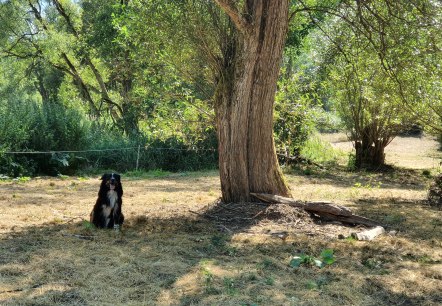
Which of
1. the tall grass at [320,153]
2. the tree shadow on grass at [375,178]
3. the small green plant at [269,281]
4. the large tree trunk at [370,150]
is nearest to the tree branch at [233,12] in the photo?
the small green plant at [269,281]

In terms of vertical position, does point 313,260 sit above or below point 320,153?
below

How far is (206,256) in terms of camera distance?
20.8 feet

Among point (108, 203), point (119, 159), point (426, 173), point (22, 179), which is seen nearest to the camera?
point (108, 203)

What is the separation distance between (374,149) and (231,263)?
15.5m

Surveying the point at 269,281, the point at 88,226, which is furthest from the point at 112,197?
the point at 269,281

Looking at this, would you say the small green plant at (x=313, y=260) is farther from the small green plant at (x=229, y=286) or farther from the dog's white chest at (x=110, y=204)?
the dog's white chest at (x=110, y=204)

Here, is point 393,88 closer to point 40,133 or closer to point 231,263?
point 231,263

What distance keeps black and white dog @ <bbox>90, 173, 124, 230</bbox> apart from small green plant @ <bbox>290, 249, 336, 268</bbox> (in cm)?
293

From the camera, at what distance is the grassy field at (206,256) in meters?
4.95

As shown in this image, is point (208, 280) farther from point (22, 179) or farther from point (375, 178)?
point (375, 178)

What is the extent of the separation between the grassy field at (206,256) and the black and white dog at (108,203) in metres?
0.22

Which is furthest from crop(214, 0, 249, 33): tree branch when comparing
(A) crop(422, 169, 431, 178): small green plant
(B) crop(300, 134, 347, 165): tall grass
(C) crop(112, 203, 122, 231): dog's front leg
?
(A) crop(422, 169, 431, 178): small green plant

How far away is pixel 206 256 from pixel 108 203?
197 centimetres

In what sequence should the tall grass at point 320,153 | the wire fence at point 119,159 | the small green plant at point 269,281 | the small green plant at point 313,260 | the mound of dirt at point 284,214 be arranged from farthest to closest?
the tall grass at point 320,153 < the wire fence at point 119,159 < the mound of dirt at point 284,214 < the small green plant at point 313,260 < the small green plant at point 269,281
